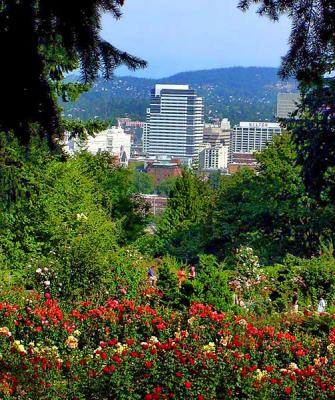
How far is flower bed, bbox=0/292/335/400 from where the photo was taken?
782cm

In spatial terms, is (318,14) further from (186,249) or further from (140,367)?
(186,249)

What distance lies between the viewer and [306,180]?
63.8ft

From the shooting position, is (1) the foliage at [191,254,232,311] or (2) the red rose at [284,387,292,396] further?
(1) the foliage at [191,254,232,311]

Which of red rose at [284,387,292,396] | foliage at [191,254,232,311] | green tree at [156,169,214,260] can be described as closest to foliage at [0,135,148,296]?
foliage at [191,254,232,311]

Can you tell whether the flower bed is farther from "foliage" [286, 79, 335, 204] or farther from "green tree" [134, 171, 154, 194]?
"green tree" [134, 171, 154, 194]

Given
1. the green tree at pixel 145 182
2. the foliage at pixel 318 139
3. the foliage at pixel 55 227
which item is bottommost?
the green tree at pixel 145 182

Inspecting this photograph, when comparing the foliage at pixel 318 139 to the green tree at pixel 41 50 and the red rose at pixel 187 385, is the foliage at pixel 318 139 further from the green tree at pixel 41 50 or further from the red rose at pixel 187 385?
the green tree at pixel 41 50

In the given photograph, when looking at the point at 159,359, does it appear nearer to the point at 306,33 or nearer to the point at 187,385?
the point at 187,385

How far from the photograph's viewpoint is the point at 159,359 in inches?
322

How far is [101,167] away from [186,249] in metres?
5.37

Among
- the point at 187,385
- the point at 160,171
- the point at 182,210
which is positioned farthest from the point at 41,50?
the point at 160,171

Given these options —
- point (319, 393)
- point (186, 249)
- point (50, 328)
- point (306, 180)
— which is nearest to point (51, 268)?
point (50, 328)

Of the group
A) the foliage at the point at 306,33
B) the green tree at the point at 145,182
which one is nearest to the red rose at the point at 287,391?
the foliage at the point at 306,33

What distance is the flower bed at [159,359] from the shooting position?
7.82m
